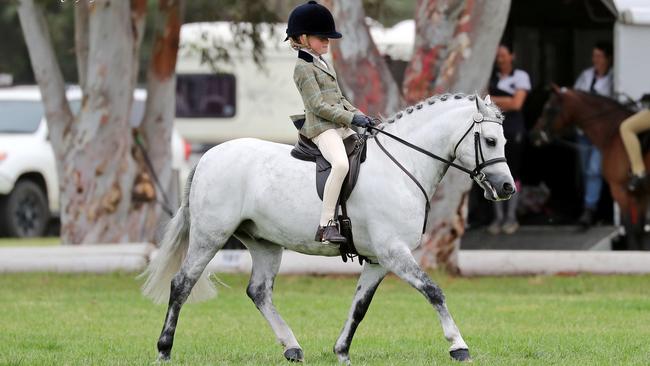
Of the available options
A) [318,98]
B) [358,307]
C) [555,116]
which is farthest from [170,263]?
[555,116]

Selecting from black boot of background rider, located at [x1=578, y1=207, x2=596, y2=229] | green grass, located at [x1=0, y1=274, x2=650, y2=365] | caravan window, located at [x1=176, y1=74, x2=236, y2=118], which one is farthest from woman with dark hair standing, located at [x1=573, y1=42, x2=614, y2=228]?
Result: caravan window, located at [x1=176, y1=74, x2=236, y2=118]

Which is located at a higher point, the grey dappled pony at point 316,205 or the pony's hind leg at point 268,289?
the grey dappled pony at point 316,205

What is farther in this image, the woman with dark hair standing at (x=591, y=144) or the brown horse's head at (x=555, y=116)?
the woman with dark hair standing at (x=591, y=144)

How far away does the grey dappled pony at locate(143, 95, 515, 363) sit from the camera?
10102 mm

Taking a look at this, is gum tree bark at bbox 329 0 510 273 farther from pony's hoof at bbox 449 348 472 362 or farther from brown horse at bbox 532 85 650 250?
pony's hoof at bbox 449 348 472 362

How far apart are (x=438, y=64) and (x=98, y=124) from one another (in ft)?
17.2

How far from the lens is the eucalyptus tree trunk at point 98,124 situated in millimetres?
20891

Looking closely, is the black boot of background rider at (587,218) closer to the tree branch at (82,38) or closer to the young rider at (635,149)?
the young rider at (635,149)

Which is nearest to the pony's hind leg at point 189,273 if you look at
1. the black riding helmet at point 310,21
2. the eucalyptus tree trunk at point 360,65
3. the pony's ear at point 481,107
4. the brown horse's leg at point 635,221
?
the black riding helmet at point 310,21

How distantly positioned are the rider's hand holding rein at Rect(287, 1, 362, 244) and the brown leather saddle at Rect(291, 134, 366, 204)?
0.26 feet

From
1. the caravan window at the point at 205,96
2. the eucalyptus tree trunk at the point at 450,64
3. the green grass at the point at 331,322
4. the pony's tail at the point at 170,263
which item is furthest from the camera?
the caravan window at the point at 205,96

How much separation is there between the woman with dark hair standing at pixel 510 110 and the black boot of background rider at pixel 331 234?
9698 millimetres

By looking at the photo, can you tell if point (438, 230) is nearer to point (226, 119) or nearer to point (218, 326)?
point (218, 326)

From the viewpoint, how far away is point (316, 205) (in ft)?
33.7
